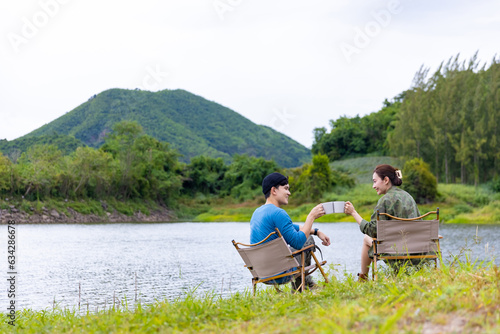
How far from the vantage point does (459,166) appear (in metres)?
50.8

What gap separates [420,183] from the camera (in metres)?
44.4

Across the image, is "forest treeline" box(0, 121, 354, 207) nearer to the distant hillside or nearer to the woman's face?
the distant hillside

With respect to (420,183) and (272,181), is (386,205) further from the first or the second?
(420,183)

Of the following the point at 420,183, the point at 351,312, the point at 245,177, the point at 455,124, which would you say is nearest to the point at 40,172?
the point at 245,177

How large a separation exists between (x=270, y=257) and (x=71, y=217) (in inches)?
1941

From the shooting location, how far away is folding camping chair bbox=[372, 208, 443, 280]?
521 centimetres

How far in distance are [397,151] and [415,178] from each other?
32.2 ft

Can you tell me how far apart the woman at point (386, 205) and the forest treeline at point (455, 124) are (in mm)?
44405

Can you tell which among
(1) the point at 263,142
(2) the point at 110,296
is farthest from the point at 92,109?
(2) the point at 110,296

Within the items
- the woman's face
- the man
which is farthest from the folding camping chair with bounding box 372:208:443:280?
the man

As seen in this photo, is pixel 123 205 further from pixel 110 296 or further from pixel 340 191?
pixel 110 296

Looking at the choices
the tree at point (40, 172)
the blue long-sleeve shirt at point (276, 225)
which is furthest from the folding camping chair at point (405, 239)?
the tree at point (40, 172)

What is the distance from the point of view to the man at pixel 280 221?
502 cm

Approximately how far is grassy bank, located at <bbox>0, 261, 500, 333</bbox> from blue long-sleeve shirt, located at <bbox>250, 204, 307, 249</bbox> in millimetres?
503
